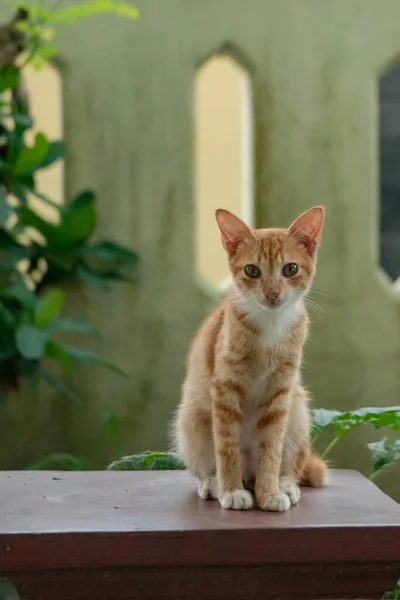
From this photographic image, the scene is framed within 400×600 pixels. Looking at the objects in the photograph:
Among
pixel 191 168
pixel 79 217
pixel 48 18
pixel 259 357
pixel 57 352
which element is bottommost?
pixel 57 352

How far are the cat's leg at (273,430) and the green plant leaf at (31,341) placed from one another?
3.08 ft

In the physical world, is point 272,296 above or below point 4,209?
below

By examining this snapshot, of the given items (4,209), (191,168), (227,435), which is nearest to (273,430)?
(227,435)

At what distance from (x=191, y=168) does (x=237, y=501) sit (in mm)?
1335

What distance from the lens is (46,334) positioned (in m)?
2.28

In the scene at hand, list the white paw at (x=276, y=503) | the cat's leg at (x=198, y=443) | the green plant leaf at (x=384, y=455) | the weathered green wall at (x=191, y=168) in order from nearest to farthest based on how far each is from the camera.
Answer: the white paw at (x=276, y=503) → the cat's leg at (x=198, y=443) → the green plant leaf at (x=384, y=455) → the weathered green wall at (x=191, y=168)

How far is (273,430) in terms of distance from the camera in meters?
1.40

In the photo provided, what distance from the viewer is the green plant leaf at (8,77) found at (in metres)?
2.39

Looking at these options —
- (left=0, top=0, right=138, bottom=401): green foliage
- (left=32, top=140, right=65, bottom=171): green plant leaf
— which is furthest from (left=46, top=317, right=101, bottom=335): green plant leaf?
(left=32, top=140, right=65, bottom=171): green plant leaf

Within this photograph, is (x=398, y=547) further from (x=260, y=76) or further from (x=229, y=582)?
(x=260, y=76)

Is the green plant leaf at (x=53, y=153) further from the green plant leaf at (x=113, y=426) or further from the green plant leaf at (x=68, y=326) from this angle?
the green plant leaf at (x=113, y=426)

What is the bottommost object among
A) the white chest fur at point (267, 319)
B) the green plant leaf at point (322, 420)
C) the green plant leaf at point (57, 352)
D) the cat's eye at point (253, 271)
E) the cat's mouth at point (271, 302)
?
the green plant leaf at point (322, 420)

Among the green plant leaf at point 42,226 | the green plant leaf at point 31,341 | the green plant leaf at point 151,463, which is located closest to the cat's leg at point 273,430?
the green plant leaf at point 151,463

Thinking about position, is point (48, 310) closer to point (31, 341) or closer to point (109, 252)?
point (31, 341)
